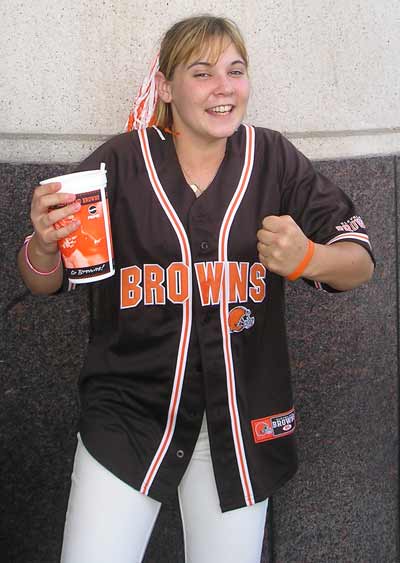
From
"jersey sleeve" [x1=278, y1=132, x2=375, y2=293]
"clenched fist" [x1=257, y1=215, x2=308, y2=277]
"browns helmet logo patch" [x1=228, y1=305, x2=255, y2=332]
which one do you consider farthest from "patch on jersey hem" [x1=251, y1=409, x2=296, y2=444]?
"clenched fist" [x1=257, y1=215, x2=308, y2=277]

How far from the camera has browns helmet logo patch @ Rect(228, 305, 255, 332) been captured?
2359mm

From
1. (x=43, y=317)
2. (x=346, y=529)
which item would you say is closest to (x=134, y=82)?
(x=43, y=317)

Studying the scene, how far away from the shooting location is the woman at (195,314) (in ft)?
7.54

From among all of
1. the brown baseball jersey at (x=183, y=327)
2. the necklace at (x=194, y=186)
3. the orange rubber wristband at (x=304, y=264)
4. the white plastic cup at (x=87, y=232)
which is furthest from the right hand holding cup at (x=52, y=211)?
the orange rubber wristband at (x=304, y=264)

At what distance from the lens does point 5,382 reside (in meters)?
2.86

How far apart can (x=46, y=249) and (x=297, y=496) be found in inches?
64.7

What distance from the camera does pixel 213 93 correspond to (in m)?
2.37

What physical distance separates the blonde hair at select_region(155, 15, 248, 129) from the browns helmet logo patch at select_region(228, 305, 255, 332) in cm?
71

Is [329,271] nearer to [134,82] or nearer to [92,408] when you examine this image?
[92,408]

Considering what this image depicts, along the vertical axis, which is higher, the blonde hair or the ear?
the blonde hair

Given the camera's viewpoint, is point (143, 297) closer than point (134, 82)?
Yes

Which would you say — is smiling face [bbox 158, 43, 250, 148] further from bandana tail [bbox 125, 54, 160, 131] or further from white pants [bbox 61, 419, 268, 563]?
white pants [bbox 61, 419, 268, 563]

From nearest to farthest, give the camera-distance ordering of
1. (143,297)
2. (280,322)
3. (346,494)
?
(143,297) < (280,322) < (346,494)

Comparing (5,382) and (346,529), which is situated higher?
(5,382)
